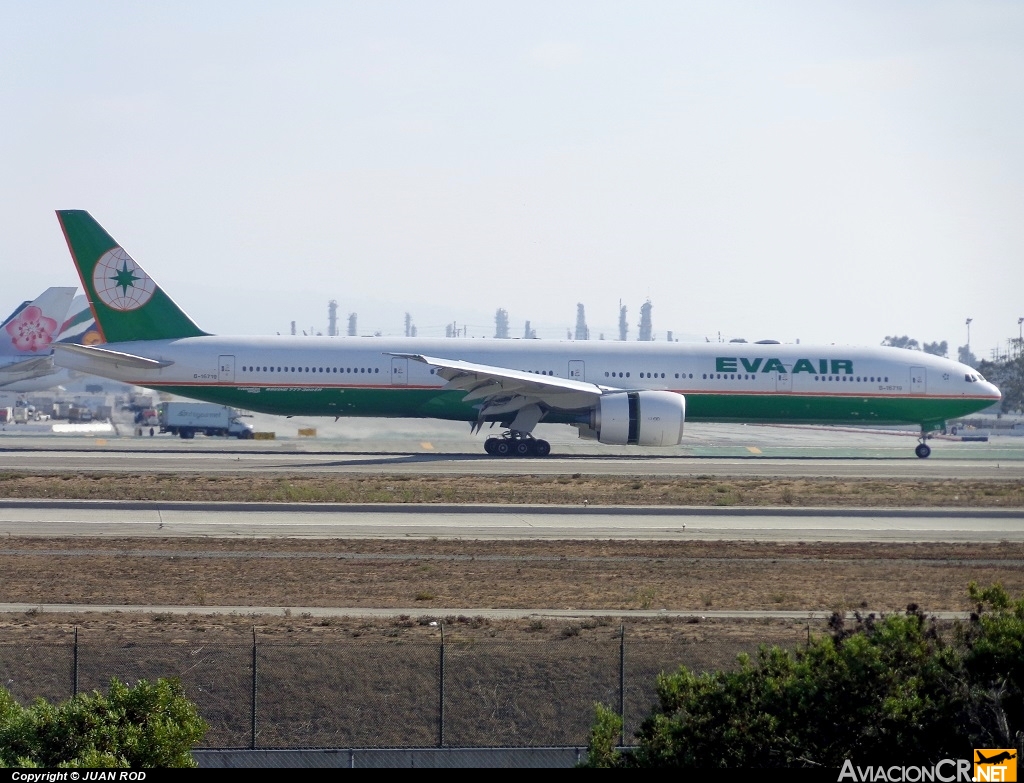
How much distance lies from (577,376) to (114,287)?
16328mm

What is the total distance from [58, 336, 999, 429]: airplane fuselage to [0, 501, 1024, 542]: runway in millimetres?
12967

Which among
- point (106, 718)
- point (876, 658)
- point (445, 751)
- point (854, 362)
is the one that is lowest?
point (445, 751)

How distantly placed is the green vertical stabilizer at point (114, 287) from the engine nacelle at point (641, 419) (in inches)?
601

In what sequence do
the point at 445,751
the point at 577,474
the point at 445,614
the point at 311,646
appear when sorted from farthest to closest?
the point at 577,474 < the point at 445,614 < the point at 311,646 < the point at 445,751

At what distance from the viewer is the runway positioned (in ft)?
70.5

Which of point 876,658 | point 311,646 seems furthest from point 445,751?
point 876,658

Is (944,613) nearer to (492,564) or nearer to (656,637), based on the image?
(656,637)

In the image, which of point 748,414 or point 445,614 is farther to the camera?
point 748,414

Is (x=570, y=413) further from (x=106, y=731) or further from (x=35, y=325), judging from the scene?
(x=35, y=325)

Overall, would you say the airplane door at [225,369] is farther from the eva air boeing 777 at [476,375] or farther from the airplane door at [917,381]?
the airplane door at [917,381]

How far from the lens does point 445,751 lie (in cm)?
A: 1107

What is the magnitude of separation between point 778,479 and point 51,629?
75.5 ft

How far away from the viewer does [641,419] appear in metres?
36.3

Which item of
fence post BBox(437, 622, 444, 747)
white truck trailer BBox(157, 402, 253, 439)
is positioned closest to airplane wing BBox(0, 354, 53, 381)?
white truck trailer BBox(157, 402, 253, 439)
